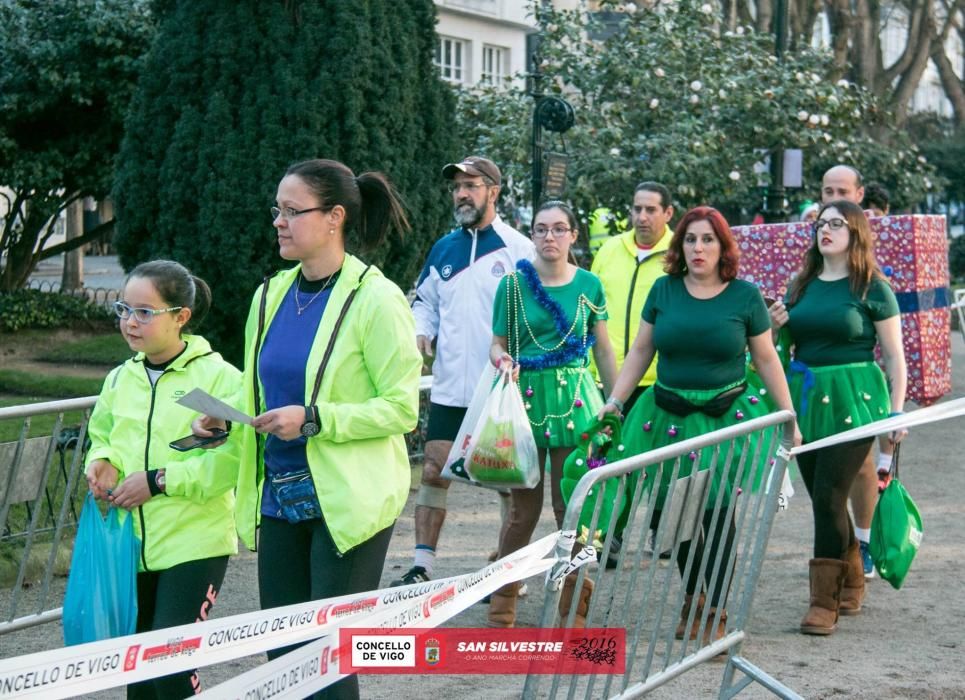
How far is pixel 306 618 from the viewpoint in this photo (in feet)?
12.3

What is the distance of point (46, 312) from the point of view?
16.4m

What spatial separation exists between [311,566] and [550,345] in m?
2.72

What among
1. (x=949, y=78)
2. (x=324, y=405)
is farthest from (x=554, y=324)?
(x=949, y=78)

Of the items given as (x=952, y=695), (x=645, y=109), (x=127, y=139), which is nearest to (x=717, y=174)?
(x=645, y=109)

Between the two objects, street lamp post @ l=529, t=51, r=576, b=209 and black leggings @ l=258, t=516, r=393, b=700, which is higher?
street lamp post @ l=529, t=51, r=576, b=209

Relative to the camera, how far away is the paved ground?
538 cm

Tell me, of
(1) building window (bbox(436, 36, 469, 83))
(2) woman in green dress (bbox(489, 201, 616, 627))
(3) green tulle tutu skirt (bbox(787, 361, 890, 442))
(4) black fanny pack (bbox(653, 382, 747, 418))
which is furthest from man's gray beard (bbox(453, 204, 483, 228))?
(1) building window (bbox(436, 36, 469, 83))

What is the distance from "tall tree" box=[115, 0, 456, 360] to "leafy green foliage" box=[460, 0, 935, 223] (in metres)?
4.08

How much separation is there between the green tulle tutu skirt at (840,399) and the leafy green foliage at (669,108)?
7.07 meters

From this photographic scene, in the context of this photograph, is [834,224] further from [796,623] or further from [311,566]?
[311,566]

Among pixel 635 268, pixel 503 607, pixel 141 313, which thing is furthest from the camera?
pixel 635 268

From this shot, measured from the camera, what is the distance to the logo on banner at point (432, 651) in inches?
163

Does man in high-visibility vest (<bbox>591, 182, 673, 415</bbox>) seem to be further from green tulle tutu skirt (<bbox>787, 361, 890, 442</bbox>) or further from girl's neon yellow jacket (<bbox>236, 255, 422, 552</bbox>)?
girl's neon yellow jacket (<bbox>236, 255, 422, 552</bbox>)

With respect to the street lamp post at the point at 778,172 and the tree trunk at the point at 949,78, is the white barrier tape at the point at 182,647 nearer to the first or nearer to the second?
the street lamp post at the point at 778,172
